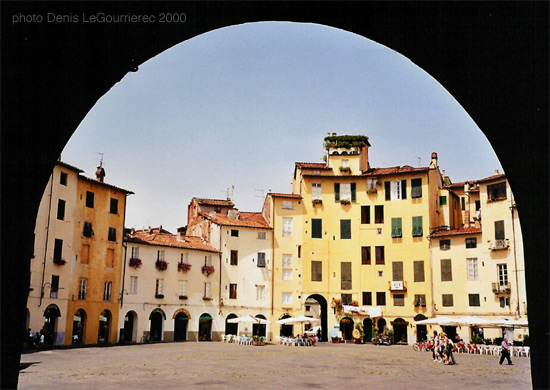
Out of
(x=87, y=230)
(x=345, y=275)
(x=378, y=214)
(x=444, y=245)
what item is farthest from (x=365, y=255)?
(x=87, y=230)

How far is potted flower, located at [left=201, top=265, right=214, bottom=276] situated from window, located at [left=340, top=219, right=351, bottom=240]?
596 inches

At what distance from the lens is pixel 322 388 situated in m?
20.7

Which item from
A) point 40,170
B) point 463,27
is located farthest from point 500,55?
point 40,170

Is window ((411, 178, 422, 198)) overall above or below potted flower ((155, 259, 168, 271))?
above

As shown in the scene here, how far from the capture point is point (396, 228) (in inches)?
2485

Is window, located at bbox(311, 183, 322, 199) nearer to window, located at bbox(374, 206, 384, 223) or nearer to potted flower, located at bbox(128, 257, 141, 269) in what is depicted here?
window, located at bbox(374, 206, 384, 223)

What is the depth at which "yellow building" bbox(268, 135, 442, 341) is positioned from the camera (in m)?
61.0

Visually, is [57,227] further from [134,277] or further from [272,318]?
[272,318]

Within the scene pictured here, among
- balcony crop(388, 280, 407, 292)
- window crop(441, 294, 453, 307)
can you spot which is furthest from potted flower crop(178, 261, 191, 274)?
window crop(441, 294, 453, 307)

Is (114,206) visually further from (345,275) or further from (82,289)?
(345,275)

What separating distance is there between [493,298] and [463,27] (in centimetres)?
5388

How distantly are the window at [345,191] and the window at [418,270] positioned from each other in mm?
10428

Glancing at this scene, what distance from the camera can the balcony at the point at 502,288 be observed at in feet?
172

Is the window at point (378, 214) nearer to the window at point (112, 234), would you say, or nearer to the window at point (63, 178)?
the window at point (112, 234)
